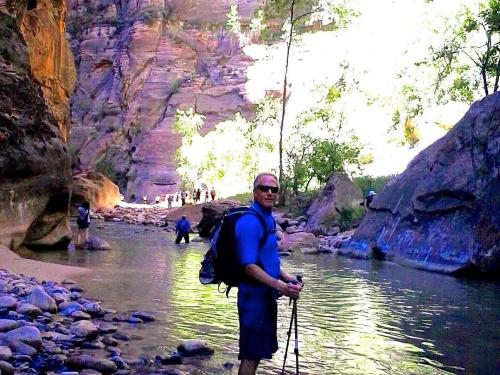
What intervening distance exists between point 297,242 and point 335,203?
536 cm

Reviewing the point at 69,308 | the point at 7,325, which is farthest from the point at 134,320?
the point at 7,325

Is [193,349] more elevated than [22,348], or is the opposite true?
[22,348]

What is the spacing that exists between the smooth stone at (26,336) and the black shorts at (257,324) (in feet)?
9.08

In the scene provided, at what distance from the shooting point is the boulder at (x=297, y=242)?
768 inches

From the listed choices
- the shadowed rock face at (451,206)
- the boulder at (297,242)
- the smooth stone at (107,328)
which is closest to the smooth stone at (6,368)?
the smooth stone at (107,328)

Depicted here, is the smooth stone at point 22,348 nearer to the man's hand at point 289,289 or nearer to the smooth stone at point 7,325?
the smooth stone at point 7,325

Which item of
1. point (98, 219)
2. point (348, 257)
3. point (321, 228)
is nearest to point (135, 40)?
point (98, 219)

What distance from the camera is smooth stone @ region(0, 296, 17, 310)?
7.36 meters

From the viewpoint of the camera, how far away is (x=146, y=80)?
7375 centimetres

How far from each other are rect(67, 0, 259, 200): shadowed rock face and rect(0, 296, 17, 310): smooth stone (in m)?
58.9

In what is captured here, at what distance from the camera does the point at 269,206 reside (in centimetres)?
414

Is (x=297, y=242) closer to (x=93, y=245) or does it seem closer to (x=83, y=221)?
(x=93, y=245)

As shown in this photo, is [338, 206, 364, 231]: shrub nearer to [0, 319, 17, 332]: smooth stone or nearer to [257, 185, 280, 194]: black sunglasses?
[0, 319, 17, 332]: smooth stone

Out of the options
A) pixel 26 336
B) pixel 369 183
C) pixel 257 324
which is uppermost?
pixel 369 183
